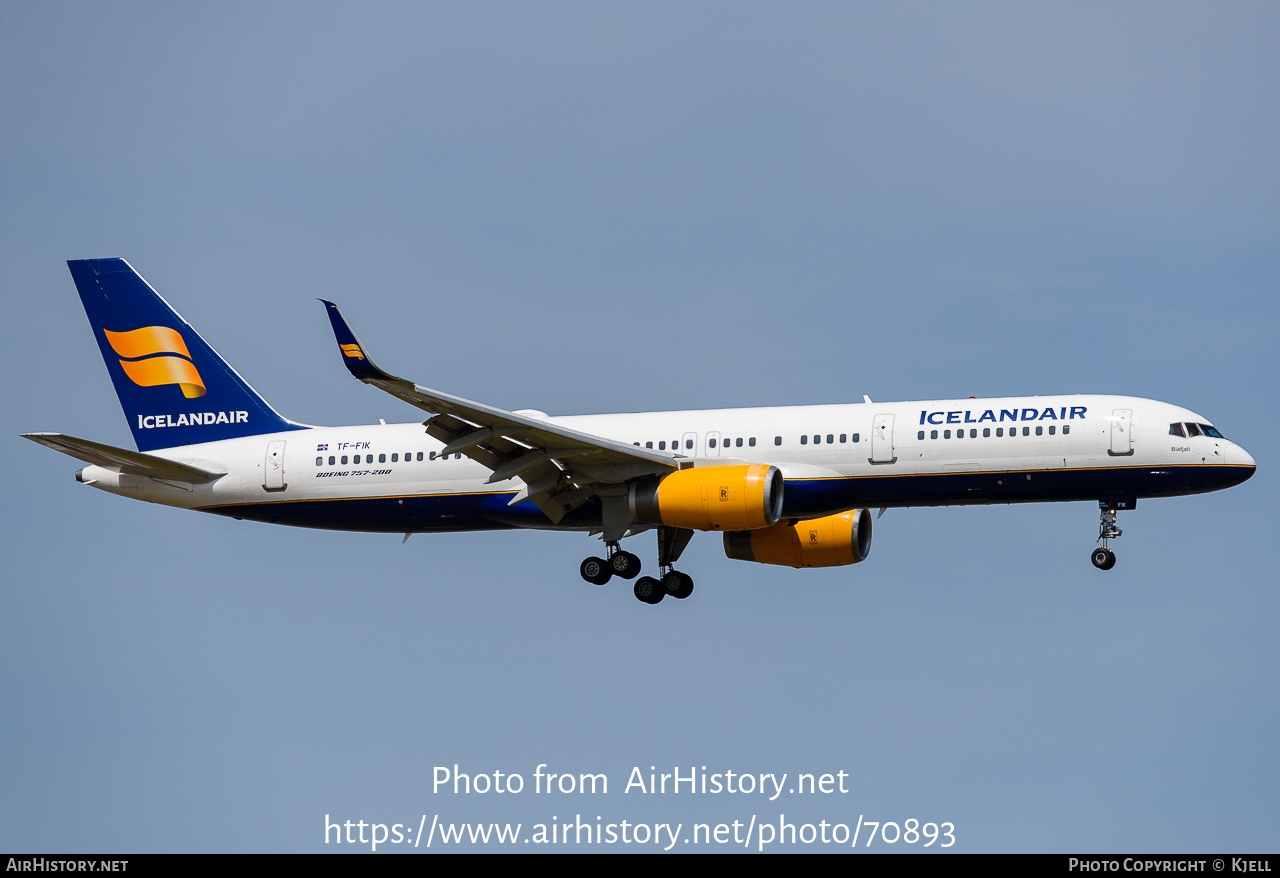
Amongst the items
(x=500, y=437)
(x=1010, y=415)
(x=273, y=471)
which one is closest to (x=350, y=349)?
(x=500, y=437)

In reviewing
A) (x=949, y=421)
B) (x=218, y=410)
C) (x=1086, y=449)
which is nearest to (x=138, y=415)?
(x=218, y=410)

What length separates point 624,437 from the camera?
45281 mm

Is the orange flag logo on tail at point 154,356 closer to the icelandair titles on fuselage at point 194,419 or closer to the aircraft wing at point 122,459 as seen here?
the icelandair titles on fuselage at point 194,419

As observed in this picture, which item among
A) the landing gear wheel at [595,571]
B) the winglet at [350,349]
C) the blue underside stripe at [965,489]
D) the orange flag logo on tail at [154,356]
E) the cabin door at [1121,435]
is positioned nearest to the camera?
the winglet at [350,349]

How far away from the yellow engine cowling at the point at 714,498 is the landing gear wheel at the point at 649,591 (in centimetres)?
402

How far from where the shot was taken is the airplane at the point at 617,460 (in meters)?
41.7

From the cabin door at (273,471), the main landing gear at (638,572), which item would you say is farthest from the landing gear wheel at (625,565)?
the cabin door at (273,471)

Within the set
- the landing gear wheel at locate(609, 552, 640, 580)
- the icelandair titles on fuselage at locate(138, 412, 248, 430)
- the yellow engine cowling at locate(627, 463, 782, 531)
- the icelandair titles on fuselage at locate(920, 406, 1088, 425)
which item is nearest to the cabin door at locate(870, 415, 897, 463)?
the icelandair titles on fuselage at locate(920, 406, 1088, 425)

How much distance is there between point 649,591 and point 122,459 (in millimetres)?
15531

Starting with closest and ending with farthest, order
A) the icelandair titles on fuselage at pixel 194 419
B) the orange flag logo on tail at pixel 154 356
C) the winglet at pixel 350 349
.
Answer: the winglet at pixel 350 349 < the icelandair titles on fuselage at pixel 194 419 < the orange flag logo on tail at pixel 154 356

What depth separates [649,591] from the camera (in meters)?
46.2

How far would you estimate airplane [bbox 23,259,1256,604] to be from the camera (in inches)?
1640

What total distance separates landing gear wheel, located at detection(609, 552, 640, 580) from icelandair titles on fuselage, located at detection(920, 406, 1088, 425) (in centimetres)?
Result: 938
